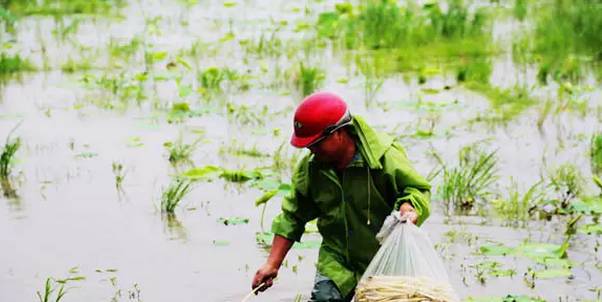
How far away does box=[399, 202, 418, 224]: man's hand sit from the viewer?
3808 mm

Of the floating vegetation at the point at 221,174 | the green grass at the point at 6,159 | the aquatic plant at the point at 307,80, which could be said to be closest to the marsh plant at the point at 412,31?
the aquatic plant at the point at 307,80

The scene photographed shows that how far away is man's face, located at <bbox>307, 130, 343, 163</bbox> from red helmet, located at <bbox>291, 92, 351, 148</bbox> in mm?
35

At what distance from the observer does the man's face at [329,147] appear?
394cm

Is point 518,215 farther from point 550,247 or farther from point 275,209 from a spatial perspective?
point 275,209

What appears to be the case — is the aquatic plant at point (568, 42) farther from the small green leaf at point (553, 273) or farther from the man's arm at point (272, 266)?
the man's arm at point (272, 266)

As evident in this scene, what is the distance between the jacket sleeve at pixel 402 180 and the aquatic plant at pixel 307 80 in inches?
212

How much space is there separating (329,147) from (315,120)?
0.44 ft

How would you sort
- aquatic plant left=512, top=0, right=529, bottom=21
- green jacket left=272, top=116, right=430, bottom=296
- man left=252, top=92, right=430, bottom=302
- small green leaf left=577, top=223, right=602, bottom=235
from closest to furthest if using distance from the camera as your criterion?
man left=252, top=92, right=430, bottom=302 → green jacket left=272, top=116, right=430, bottom=296 → small green leaf left=577, top=223, right=602, bottom=235 → aquatic plant left=512, top=0, right=529, bottom=21

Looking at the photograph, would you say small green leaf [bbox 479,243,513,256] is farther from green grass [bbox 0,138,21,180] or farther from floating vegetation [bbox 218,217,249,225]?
green grass [bbox 0,138,21,180]

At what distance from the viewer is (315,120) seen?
3.88 metres

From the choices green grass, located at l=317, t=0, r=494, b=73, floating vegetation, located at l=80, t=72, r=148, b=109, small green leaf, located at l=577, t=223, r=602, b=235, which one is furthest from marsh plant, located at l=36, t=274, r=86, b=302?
green grass, located at l=317, t=0, r=494, b=73

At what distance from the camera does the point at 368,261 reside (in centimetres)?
425

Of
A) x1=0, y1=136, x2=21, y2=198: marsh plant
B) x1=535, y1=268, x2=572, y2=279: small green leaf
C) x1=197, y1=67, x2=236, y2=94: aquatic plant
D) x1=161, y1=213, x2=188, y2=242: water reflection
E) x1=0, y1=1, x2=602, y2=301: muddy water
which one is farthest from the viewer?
x1=197, y1=67, x2=236, y2=94: aquatic plant

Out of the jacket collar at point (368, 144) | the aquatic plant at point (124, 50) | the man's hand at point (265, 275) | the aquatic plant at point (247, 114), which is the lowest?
the aquatic plant at point (247, 114)
